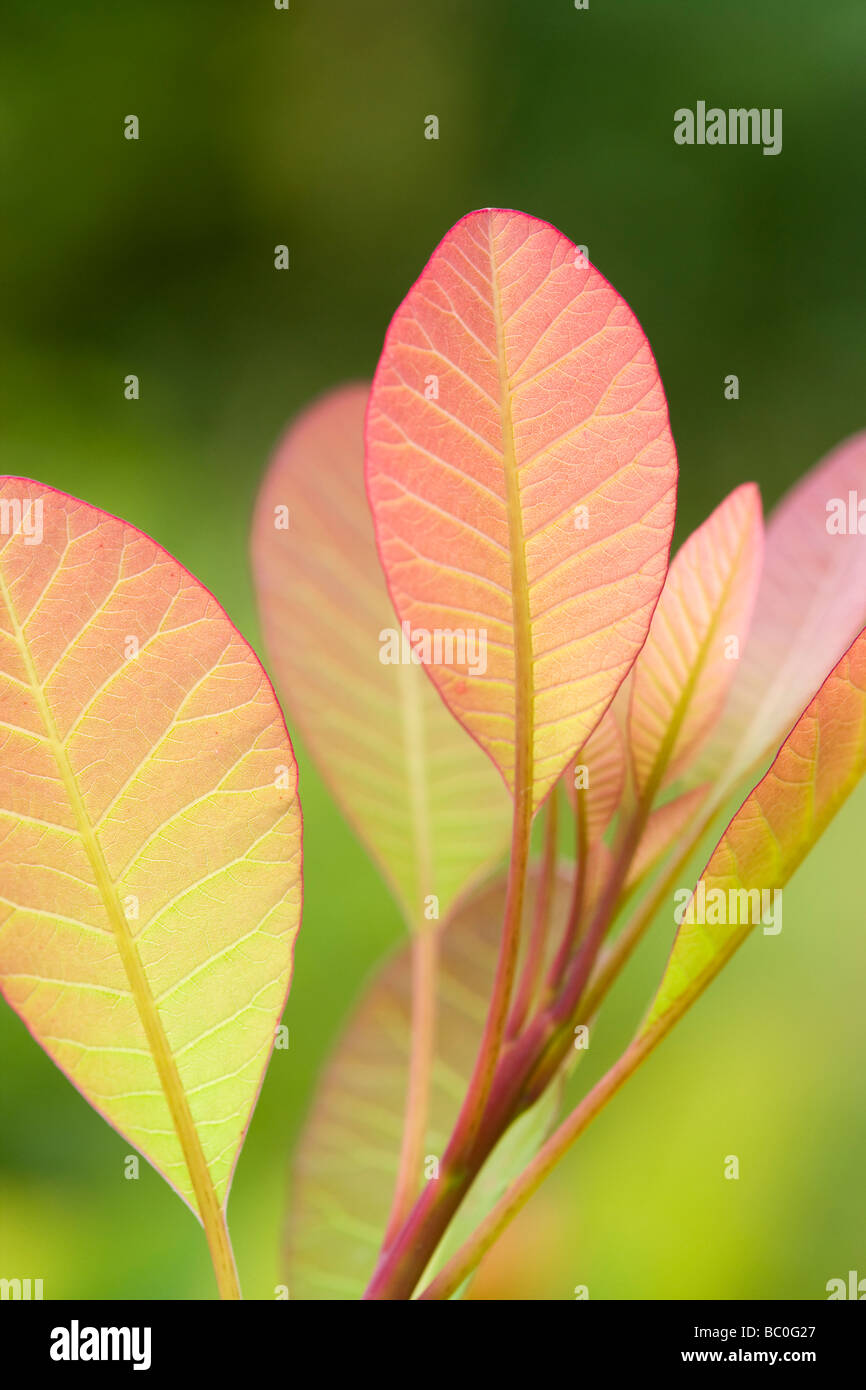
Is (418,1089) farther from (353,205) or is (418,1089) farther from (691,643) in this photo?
(353,205)

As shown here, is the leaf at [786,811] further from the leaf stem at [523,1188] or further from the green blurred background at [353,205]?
the green blurred background at [353,205]

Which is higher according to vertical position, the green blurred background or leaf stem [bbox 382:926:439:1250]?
the green blurred background

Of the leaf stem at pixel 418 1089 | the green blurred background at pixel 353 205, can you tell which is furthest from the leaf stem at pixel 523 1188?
the green blurred background at pixel 353 205

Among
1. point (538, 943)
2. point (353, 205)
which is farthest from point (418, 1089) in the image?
point (353, 205)

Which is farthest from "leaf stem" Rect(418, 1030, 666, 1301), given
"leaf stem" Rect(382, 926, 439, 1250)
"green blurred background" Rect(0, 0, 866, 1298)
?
"green blurred background" Rect(0, 0, 866, 1298)

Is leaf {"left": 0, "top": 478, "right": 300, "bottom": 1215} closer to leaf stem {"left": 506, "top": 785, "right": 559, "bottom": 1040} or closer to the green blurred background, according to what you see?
leaf stem {"left": 506, "top": 785, "right": 559, "bottom": 1040}

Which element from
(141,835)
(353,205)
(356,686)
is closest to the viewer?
(141,835)
